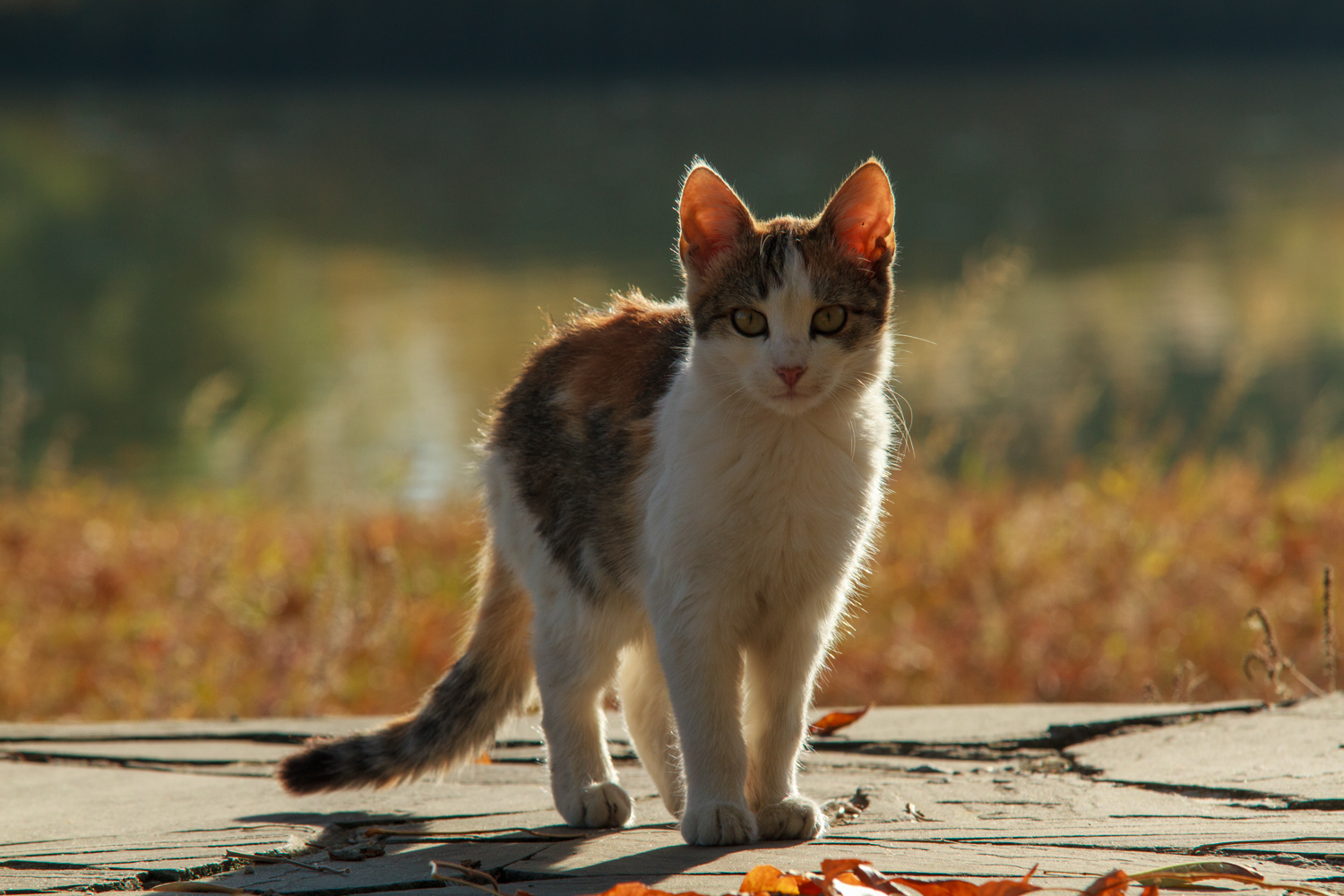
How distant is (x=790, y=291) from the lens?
2949 mm

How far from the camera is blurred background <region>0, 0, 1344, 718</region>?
5.71 meters

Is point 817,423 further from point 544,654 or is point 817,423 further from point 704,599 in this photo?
point 544,654

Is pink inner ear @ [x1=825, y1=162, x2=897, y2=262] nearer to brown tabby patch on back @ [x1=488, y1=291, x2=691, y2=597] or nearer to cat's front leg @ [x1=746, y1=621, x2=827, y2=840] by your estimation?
brown tabby patch on back @ [x1=488, y1=291, x2=691, y2=597]

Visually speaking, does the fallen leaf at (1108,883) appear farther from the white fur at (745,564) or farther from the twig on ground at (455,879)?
the twig on ground at (455,879)

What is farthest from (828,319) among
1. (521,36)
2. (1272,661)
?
(521,36)

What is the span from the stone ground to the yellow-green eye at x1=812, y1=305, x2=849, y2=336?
3.67 feet

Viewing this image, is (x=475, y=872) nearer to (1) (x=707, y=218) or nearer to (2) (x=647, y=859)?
(2) (x=647, y=859)

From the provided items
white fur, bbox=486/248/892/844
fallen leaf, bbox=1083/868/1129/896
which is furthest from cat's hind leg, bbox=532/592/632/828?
fallen leaf, bbox=1083/868/1129/896

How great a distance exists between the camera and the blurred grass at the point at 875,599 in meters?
5.47

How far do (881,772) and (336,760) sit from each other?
1.43 m

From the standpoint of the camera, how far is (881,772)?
3.55 meters

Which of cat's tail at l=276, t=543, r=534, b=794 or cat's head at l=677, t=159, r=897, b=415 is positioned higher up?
cat's head at l=677, t=159, r=897, b=415

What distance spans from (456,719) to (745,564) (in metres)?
1.00

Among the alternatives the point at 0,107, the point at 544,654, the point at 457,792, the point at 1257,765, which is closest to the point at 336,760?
the point at 457,792
